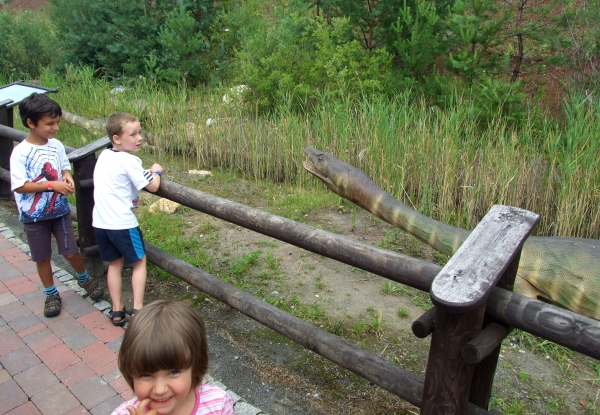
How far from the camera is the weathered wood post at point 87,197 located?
3.37 m

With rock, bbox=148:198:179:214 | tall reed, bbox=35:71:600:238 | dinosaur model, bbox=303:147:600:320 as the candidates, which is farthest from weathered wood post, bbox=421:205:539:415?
rock, bbox=148:198:179:214

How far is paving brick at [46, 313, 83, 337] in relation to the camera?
10.1ft

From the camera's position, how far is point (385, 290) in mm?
3756

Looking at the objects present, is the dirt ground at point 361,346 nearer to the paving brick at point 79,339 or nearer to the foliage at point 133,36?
the paving brick at point 79,339

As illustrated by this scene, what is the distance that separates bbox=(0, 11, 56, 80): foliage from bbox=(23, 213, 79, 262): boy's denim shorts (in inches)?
370

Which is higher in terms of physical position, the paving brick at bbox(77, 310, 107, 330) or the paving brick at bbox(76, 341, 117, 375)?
the paving brick at bbox(76, 341, 117, 375)

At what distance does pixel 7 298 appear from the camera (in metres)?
3.44

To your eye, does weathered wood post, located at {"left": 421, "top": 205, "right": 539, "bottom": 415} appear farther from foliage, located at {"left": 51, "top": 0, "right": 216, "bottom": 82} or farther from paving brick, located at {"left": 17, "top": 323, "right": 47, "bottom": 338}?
foliage, located at {"left": 51, "top": 0, "right": 216, "bottom": 82}

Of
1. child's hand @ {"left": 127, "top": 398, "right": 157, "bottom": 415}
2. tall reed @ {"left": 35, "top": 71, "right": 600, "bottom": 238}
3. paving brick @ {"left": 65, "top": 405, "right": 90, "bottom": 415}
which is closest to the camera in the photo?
child's hand @ {"left": 127, "top": 398, "right": 157, "bottom": 415}

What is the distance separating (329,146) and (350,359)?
12.9ft

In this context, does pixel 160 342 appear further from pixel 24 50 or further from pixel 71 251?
pixel 24 50

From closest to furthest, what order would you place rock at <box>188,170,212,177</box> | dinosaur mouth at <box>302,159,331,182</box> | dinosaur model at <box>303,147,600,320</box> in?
1. dinosaur model at <box>303,147,600,320</box>
2. dinosaur mouth at <box>302,159,331,182</box>
3. rock at <box>188,170,212,177</box>

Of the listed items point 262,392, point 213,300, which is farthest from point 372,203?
point 262,392

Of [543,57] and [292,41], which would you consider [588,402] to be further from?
[543,57]
